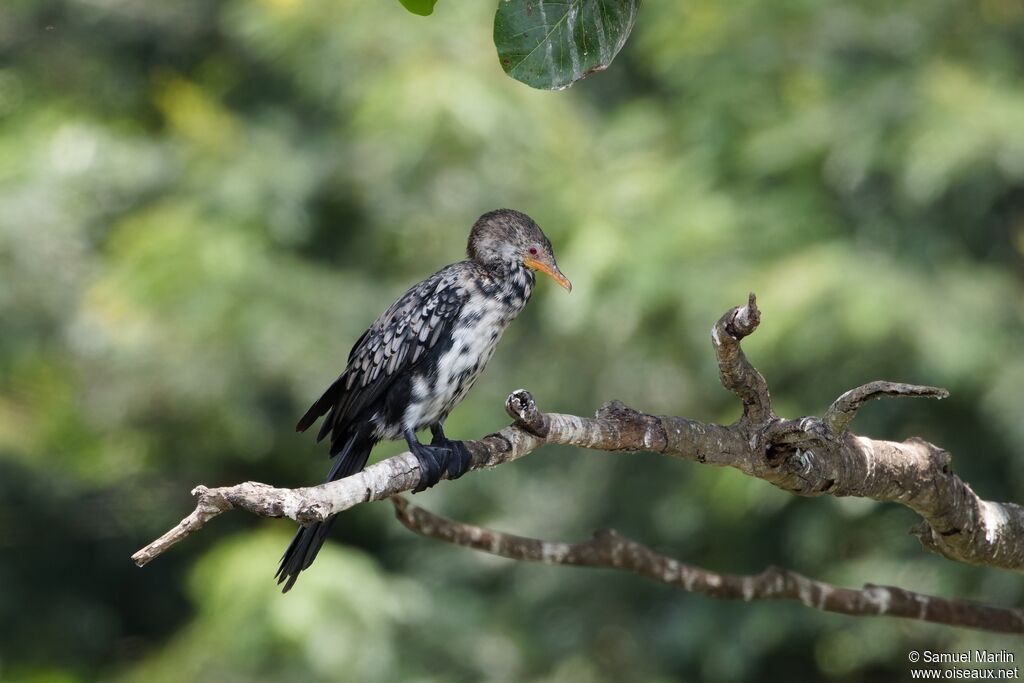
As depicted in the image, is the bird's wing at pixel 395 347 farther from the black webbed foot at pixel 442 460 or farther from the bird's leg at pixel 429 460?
the black webbed foot at pixel 442 460

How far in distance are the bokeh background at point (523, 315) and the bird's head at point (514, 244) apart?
228 centimetres

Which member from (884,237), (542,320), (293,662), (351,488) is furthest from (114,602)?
(351,488)

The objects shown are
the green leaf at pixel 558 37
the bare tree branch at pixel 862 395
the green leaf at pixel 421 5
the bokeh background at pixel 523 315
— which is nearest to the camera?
the green leaf at pixel 421 5

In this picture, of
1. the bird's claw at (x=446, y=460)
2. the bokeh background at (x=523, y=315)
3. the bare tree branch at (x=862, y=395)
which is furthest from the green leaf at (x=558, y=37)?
the bokeh background at (x=523, y=315)

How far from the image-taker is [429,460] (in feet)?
8.99

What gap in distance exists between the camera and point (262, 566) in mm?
5965

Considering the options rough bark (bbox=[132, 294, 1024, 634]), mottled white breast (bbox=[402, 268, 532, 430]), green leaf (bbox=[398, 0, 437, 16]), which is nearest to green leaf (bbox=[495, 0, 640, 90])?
green leaf (bbox=[398, 0, 437, 16])

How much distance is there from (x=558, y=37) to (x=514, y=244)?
120 centimetres

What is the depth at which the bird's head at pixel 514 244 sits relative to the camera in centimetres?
327

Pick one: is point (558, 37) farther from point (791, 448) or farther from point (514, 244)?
point (514, 244)

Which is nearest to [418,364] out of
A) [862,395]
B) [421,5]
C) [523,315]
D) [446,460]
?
[446,460]

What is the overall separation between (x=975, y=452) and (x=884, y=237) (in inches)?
40.7

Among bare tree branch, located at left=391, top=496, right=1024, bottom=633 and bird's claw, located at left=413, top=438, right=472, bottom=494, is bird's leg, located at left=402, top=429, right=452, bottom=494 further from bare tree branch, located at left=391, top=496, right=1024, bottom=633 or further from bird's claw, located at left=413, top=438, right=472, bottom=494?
bare tree branch, located at left=391, top=496, right=1024, bottom=633

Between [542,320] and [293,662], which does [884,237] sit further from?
[293,662]
